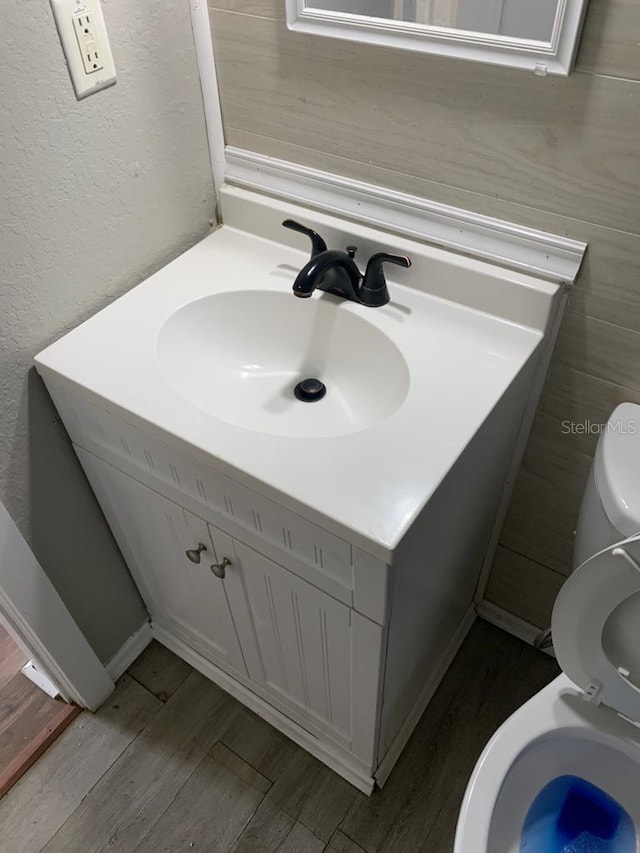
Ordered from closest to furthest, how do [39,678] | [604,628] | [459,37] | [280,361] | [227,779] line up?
1. [459,37]
2. [604,628]
3. [280,361]
4. [227,779]
5. [39,678]

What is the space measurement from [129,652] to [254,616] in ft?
1.80

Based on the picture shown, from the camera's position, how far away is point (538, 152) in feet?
2.93

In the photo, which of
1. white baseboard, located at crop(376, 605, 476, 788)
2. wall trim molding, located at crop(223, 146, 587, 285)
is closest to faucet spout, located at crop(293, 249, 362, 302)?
wall trim molding, located at crop(223, 146, 587, 285)

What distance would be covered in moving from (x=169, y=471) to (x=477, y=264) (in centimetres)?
57

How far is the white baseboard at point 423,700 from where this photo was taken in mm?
1346

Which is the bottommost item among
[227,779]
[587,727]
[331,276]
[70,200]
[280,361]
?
[227,779]

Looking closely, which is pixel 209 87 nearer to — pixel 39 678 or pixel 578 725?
pixel 578 725

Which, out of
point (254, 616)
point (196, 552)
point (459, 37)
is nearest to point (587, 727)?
point (254, 616)

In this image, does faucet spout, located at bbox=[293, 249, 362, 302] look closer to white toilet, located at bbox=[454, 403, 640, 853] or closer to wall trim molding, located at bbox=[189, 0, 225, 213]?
wall trim molding, located at bbox=[189, 0, 225, 213]

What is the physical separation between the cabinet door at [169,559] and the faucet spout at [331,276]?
1.32 ft

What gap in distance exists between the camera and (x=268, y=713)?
4.74 feet

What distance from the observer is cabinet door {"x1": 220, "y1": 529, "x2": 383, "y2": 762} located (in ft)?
3.23

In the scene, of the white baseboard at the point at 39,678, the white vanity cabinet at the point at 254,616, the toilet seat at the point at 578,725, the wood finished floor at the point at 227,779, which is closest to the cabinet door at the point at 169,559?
the white vanity cabinet at the point at 254,616

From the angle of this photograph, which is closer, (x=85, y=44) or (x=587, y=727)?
(x=85, y=44)
